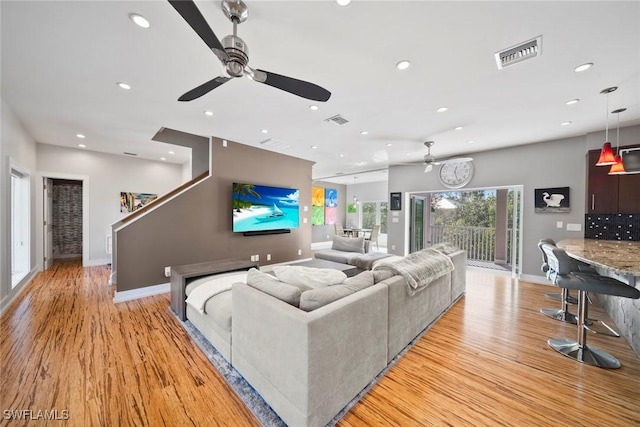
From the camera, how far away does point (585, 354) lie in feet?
7.30

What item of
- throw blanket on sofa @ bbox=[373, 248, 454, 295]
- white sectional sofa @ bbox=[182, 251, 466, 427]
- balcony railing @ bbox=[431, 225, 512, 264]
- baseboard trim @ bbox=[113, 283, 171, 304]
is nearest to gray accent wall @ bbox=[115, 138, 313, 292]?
baseboard trim @ bbox=[113, 283, 171, 304]

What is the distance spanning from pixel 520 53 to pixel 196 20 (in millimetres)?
2594

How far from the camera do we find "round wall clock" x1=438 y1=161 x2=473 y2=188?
18.4 ft

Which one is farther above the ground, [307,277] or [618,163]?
[618,163]

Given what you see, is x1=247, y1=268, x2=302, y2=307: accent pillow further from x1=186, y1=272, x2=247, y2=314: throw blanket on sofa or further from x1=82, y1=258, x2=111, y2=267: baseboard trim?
x1=82, y1=258, x2=111, y2=267: baseboard trim

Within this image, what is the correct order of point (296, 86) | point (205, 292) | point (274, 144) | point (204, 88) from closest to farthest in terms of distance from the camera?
point (296, 86)
point (204, 88)
point (205, 292)
point (274, 144)

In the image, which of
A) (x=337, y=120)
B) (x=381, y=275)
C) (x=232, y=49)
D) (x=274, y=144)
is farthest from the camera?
(x=274, y=144)

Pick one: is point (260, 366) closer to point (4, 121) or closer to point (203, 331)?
point (203, 331)

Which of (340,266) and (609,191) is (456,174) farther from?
(340,266)

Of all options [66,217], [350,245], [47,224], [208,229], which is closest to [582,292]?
[350,245]

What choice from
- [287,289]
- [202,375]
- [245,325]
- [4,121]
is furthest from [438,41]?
[4,121]

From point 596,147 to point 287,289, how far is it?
19.0ft

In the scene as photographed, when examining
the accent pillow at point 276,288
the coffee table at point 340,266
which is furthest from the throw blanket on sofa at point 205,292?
the coffee table at point 340,266

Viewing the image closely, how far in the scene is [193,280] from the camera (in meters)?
3.15
